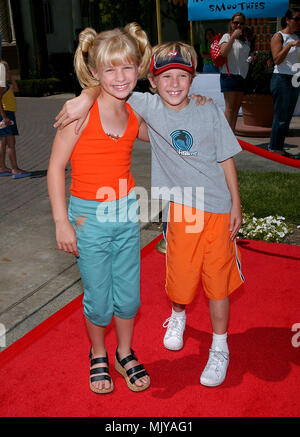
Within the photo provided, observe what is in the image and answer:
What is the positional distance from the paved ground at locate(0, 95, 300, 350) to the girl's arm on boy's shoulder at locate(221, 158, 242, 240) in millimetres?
1467

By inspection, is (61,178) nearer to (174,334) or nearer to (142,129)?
(142,129)

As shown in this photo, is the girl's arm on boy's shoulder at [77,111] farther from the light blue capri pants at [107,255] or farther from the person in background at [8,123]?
the person in background at [8,123]

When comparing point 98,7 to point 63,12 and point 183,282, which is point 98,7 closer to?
point 63,12

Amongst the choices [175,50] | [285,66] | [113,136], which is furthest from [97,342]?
[285,66]

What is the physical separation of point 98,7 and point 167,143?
84.9 feet

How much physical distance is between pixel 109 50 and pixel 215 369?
65.5 inches

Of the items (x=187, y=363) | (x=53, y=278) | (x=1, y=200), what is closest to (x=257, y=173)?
(x=1, y=200)

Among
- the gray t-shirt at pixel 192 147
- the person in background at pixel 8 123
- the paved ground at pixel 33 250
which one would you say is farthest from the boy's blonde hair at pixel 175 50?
the person in background at pixel 8 123

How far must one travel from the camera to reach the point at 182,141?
2.51m

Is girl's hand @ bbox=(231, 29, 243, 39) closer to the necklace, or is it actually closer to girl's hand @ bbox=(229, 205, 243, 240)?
girl's hand @ bbox=(229, 205, 243, 240)

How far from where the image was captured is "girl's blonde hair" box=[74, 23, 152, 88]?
2248mm

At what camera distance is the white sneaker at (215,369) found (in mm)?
2631

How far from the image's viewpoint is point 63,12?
25.1 meters

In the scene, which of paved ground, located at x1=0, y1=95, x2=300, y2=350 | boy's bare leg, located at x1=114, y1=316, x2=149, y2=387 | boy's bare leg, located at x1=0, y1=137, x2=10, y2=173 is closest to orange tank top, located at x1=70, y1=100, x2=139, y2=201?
boy's bare leg, located at x1=114, y1=316, x2=149, y2=387
